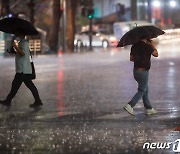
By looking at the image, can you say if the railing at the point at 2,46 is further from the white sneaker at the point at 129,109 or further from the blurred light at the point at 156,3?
the blurred light at the point at 156,3

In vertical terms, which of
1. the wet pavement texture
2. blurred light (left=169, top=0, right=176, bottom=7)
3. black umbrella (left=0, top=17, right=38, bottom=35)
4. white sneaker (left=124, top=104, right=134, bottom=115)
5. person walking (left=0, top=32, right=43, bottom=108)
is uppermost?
blurred light (left=169, top=0, right=176, bottom=7)

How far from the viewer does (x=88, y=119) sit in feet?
37.0

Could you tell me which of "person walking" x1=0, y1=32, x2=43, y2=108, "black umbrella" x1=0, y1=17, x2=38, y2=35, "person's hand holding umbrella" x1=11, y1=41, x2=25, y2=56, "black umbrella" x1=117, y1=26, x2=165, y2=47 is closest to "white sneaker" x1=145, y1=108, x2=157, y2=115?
"black umbrella" x1=117, y1=26, x2=165, y2=47

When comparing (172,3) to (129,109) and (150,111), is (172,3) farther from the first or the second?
(129,109)

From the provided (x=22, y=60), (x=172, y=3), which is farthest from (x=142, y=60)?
(x=172, y=3)

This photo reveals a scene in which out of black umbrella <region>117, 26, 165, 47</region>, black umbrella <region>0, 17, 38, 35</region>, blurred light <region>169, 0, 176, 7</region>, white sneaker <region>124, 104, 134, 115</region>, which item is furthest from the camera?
blurred light <region>169, 0, 176, 7</region>

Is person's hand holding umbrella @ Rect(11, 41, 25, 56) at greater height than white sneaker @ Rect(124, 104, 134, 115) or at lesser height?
greater

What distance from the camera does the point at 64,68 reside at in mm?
24625

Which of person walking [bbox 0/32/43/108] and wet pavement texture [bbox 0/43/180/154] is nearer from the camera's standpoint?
Result: wet pavement texture [bbox 0/43/180/154]

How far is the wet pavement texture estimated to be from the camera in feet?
29.0

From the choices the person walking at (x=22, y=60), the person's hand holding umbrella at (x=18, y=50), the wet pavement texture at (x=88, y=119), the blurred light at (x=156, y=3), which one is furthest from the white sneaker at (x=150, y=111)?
the blurred light at (x=156, y=3)

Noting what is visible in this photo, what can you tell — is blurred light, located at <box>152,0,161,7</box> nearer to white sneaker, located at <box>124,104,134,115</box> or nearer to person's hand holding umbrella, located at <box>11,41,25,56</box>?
person's hand holding umbrella, located at <box>11,41,25,56</box>

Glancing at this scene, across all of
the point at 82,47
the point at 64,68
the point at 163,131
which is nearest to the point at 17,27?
the point at 163,131

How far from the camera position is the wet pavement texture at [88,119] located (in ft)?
29.0
